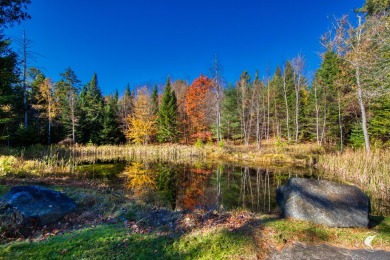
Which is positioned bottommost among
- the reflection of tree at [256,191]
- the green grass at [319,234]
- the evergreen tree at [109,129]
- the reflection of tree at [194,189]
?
the reflection of tree at [256,191]

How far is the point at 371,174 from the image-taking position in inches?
331

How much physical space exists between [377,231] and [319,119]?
23.1 m

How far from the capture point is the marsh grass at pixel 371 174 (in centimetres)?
712

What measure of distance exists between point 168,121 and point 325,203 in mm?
26100

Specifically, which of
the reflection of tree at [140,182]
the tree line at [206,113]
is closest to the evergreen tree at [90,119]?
the tree line at [206,113]

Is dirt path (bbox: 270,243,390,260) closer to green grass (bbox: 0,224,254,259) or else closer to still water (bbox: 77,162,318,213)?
green grass (bbox: 0,224,254,259)

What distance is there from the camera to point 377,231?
3.86 metres

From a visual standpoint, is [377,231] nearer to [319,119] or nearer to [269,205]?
[269,205]

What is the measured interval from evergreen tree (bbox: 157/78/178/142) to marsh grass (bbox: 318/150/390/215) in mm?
20420

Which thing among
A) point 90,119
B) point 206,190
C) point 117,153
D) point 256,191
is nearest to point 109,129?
point 90,119

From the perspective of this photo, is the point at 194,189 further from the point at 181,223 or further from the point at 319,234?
the point at 319,234

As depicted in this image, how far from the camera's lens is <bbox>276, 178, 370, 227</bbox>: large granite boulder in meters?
3.99

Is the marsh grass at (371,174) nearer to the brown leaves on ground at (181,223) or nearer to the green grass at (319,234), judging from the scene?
the green grass at (319,234)

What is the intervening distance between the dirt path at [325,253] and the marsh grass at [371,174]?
386 cm
